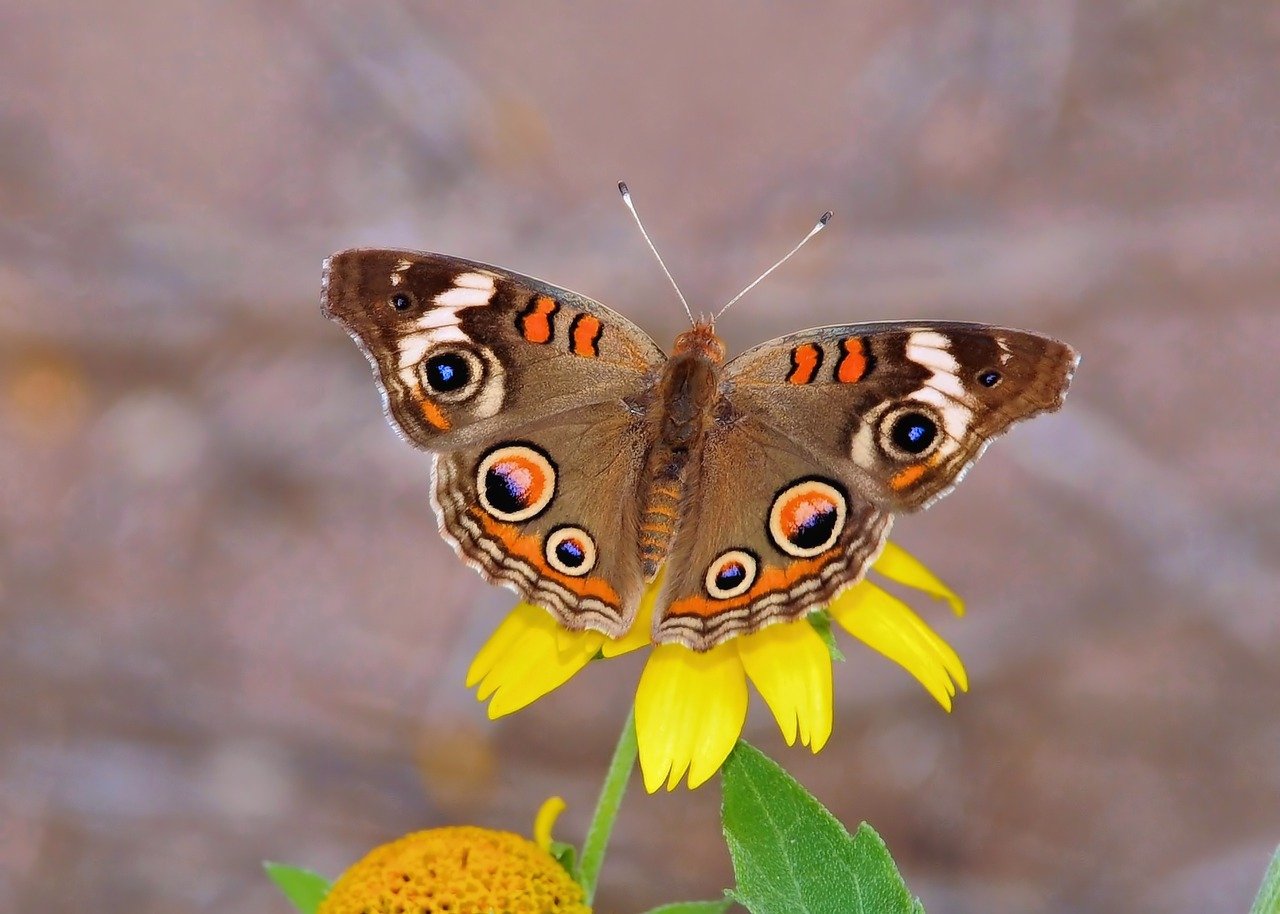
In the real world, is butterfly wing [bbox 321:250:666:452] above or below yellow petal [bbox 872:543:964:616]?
above

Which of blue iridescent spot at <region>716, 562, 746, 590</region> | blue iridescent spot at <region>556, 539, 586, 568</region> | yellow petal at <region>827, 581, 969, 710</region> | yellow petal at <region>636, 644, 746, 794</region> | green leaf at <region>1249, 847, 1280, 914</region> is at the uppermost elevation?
blue iridescent spot at <region>556, 539, 586, 568</region>

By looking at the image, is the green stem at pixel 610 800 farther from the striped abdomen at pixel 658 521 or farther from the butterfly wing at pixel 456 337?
the butterfly wing at pixel 456 337

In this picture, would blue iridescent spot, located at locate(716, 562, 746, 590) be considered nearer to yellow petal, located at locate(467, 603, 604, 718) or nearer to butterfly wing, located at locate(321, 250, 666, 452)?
yellow petal, located at locate(467, 603, 604, 718)

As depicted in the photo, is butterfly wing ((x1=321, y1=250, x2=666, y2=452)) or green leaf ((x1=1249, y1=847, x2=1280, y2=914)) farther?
butterfly wing ((x1=321, y1=250, x2=666, y2=452))

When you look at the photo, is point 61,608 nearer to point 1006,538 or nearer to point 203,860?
point 203,860

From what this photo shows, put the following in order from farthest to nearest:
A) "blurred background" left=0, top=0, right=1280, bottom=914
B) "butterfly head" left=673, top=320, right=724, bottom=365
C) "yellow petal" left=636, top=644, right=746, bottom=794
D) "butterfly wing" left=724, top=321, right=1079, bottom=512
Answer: "blurred background" left=0, top=0, right=1280, bottom=914 → "butterfly head" left=673, top=320, right=724, bottom=365 → "butterfly wing" left=724, top=321, right=1079, bottom=512 → "yellow petal" left=636, top=644, right=746, bottom=794

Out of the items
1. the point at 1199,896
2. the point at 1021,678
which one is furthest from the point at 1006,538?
the point at 1199,896

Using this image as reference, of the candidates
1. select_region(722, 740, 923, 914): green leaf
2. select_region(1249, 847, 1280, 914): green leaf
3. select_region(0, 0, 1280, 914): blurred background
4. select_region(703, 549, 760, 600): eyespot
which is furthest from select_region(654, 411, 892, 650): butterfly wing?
select_region(0, 0, 1280, 914): blurred background

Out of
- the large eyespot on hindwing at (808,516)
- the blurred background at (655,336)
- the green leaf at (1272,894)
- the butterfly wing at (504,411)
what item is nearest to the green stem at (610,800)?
the butterfly wing at (504,411)
